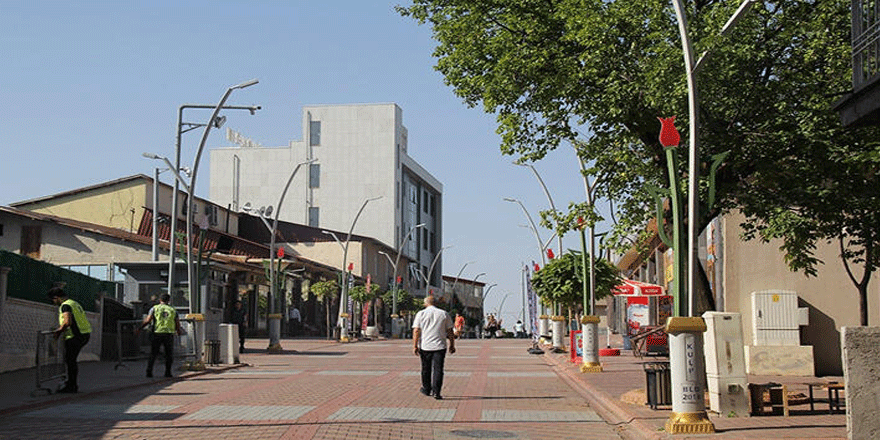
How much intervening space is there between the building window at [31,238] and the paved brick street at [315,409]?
26520 mm

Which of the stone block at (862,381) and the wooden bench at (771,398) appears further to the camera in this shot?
the wooden bench at (771,398)

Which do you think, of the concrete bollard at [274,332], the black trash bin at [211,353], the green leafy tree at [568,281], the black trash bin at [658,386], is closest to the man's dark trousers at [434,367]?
the black trash bin at [658,386]

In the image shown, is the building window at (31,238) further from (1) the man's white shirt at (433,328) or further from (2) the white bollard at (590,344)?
(1) the man's white shirt at (433,328)

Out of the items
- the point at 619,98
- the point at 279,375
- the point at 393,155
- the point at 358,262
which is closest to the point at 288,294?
the point at 358,262

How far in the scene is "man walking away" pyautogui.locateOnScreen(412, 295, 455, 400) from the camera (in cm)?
1662

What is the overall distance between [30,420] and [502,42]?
8375 mm

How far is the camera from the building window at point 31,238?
153 ft

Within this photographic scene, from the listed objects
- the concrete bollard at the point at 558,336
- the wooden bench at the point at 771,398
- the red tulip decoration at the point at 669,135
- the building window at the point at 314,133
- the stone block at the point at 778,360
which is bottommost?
the wooden bench at the point at 771,398

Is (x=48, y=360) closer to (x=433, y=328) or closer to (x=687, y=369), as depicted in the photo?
(x=433, y=328)

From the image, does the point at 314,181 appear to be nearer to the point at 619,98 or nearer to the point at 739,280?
the point at 739,280

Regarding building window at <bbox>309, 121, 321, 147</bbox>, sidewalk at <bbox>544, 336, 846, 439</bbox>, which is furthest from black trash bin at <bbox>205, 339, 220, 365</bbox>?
building window at <bbox>309, 121, 321, 147</bbox>

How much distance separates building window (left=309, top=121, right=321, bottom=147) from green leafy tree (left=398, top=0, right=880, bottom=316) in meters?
77.4

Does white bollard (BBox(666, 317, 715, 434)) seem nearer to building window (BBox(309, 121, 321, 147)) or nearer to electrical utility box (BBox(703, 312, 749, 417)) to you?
electrical utility box (BBox(703, 312, 749, 417))

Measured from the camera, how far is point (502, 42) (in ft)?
53.1
